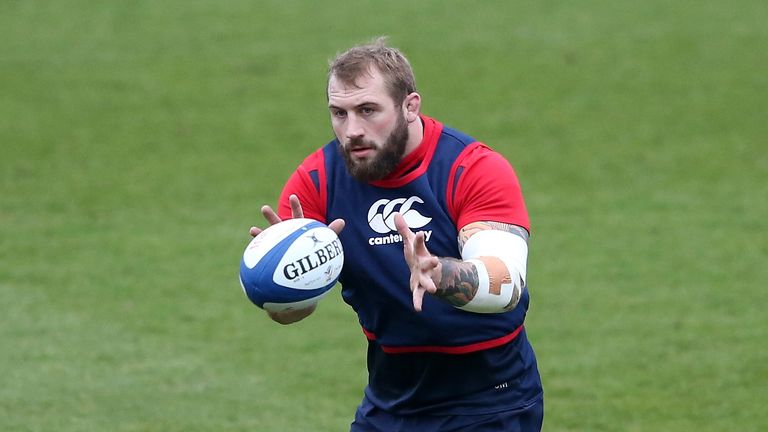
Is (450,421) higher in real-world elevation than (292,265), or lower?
lower

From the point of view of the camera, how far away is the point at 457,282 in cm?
540

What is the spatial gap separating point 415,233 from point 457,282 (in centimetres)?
58

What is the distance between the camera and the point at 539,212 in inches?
595

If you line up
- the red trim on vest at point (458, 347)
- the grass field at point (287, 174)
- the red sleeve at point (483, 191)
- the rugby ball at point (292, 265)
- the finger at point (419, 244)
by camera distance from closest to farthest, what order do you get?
1. the finger at point (419, 244)
2. the rugby ball at point (292, 265)
3. the red sleeve at point (483, 191)
4. the red trim on vest at point (458, 347)
5. the grass field at point (287, 174)

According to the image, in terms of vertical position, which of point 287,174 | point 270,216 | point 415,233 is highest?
point 270,216

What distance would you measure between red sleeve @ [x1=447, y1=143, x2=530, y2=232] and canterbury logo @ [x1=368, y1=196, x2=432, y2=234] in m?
0.16

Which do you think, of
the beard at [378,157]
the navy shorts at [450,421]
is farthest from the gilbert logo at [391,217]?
the navy shorts at [450,421]

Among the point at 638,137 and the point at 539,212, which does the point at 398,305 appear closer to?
the point at 539,212

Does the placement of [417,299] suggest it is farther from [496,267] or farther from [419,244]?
[496,267]

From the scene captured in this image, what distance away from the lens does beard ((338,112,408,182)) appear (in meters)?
5.92

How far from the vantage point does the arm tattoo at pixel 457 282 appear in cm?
538

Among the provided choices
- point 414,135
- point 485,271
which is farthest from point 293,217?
point 485,271

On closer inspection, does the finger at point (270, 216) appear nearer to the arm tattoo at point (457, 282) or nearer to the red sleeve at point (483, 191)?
the red sleeve at point (483, 191)

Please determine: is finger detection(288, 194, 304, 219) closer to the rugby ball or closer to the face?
the rugby ball
